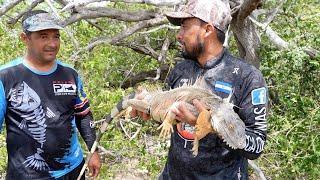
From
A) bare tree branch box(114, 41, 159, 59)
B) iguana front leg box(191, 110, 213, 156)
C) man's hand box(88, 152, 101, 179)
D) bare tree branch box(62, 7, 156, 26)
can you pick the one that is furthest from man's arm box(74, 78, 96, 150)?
bare tree branch box(114, 41, 159, 59)

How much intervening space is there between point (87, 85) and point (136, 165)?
1161 mm

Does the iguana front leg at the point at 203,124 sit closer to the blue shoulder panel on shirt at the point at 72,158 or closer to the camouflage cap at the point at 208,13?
the camouflage cap at the point at 208,13

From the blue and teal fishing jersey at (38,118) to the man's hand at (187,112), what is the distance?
1.09m

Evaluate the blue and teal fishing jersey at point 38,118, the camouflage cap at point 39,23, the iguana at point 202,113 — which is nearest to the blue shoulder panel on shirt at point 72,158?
the blue and teal fishing jersey at point 38,118

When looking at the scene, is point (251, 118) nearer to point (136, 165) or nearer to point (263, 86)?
point (263, 86)

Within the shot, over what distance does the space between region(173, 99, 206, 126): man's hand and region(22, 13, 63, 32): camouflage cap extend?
46.2 inches

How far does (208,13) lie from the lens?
8.54ft

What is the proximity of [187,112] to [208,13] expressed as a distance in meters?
0.66

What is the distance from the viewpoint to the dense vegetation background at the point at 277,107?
4.09m

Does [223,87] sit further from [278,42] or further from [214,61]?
[278,42]

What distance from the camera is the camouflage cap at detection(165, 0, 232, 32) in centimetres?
260

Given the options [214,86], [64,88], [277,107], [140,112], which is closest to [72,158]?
[64,88]

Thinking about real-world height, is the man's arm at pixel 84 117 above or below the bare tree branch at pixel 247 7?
below

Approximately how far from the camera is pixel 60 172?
3.15 metres
